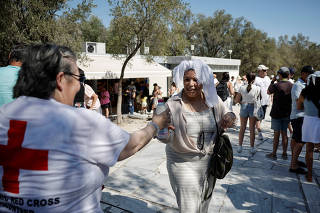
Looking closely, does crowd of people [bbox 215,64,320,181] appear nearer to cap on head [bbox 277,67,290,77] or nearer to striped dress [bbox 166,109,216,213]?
cap on head [bbox 277,67,290,77]

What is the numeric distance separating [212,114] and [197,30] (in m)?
44.7

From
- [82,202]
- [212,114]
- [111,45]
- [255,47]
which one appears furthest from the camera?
[255,47]

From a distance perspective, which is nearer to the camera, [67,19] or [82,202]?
[82,202]

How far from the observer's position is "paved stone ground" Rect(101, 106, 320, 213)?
3314 mm

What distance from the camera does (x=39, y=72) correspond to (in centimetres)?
114

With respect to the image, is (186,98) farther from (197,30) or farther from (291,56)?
(291,56)

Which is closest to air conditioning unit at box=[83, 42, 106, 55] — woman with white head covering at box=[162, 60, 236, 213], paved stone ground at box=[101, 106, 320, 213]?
paved stone ground at box=[101, 106, 320, 213]

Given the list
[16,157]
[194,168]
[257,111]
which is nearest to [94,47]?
[257,111]

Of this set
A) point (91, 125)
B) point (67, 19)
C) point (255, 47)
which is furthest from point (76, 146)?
point (255, 47)

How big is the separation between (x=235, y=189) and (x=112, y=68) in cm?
999

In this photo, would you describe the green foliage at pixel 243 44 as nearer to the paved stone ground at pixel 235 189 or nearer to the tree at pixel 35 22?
the tree at pixel 35 22

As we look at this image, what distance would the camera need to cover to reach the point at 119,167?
484cm

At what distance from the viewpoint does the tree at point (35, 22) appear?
7.54 m

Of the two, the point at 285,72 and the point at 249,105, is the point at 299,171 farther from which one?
the point at 285,72
